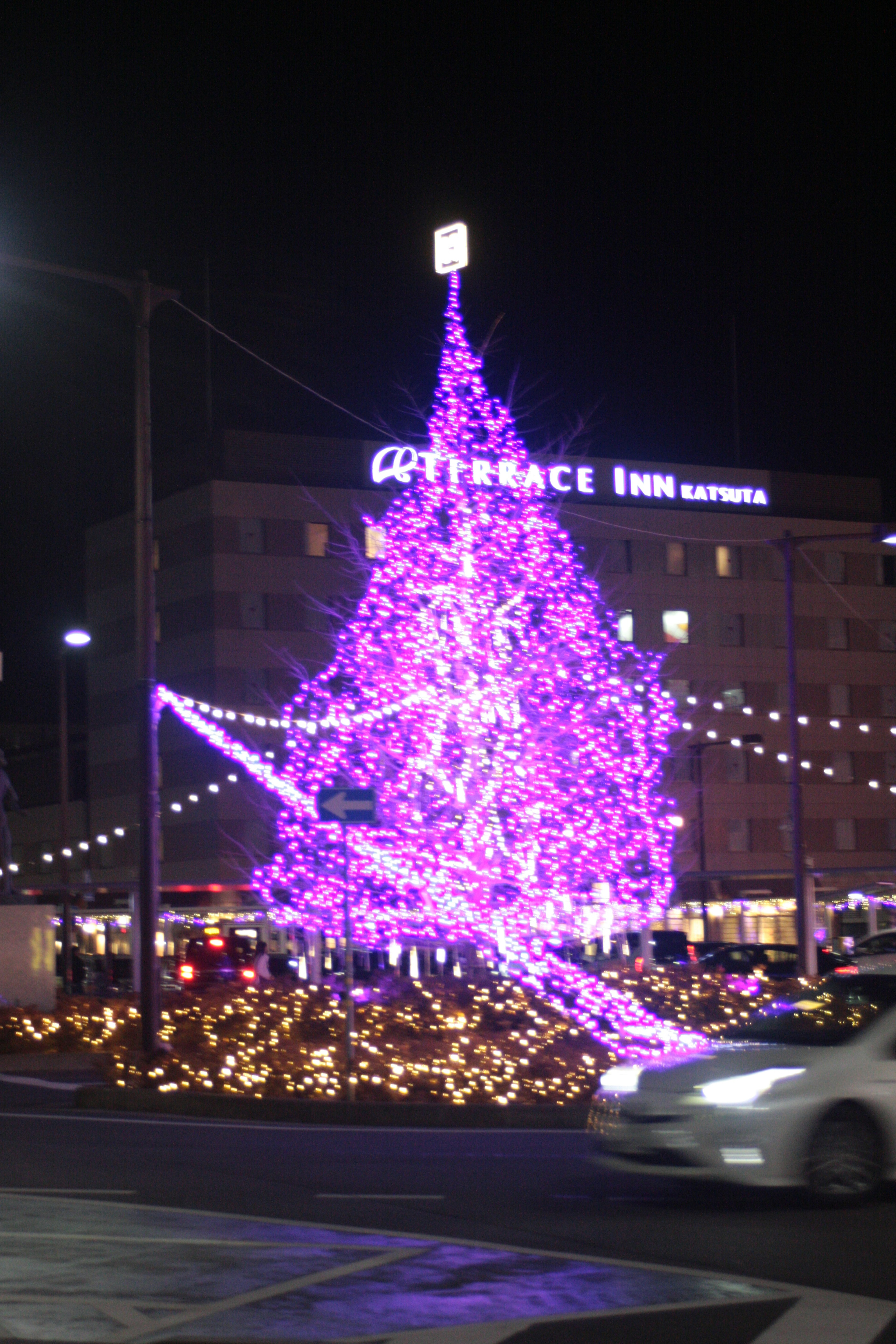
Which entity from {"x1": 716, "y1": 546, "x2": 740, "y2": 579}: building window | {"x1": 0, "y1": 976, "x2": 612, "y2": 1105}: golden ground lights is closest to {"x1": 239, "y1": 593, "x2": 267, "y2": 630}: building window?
{"x1": 716, "y1": 546, "x2": 740, "y2": 579}: building window

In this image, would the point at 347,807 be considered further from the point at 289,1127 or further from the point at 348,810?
the point at 289,1127

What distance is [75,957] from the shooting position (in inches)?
1832

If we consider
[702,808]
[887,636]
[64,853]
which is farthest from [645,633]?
[64,853]

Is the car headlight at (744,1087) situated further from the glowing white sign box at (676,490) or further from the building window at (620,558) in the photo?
the glowing white sign box at (676,490)

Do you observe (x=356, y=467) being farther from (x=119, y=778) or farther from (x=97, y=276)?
(x=97, y=276)

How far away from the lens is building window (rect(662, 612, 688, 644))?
243ft

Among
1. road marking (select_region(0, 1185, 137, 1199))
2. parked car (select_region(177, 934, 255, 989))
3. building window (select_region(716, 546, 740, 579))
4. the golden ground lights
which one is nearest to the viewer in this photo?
road marking (select_region(0, 1185, 137, 1199))

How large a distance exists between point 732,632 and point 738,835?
875 cm

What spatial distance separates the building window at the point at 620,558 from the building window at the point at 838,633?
9.89 metres

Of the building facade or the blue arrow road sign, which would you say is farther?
the building facade

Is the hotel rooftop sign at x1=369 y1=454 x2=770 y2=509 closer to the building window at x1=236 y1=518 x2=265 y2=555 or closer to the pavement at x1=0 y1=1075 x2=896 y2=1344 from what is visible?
the building window at x1=236 y1=518 x2=265 y2=555

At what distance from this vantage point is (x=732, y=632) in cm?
7494

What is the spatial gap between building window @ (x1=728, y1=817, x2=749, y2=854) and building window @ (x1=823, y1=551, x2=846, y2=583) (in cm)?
1161

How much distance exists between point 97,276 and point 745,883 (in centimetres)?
5832
